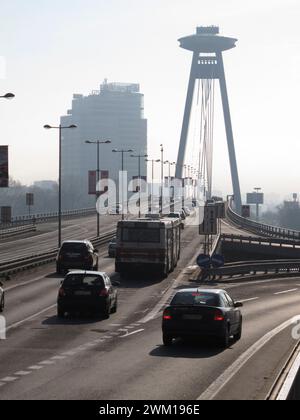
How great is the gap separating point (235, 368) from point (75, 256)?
30528 mm

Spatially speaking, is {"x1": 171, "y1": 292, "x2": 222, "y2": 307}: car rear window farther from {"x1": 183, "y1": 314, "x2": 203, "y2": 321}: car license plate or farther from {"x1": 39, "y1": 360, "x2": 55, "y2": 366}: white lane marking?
{"x1": 39, "y1": 360, "x2": 55, "y2": 366}: white lane marking

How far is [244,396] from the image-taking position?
1602cm

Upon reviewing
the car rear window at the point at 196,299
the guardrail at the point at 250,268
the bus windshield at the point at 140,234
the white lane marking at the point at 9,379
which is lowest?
the guardrail at the point at 250,268

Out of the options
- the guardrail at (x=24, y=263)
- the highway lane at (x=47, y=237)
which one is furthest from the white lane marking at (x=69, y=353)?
the highway lane at (x=47, y=237)

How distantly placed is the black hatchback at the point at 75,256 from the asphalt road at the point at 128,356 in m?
10.3

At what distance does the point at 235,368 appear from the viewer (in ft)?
65.4

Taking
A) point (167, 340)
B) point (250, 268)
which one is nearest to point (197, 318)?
point (167, 340)

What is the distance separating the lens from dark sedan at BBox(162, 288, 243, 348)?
23.0 meters

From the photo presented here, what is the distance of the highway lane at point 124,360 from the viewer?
1662 centimetres

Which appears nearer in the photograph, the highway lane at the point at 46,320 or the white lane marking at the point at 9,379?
the white lane marking at the point at 9,379

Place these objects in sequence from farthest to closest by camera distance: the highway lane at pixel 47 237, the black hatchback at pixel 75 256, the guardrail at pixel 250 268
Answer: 1. the highway lane at pixel 47 237
2. the guardrail at pixel 250 268
3. the black hatchback at pixel 75 256

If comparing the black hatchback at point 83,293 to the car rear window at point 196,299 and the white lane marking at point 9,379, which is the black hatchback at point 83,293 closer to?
the car rear window at point 196,299

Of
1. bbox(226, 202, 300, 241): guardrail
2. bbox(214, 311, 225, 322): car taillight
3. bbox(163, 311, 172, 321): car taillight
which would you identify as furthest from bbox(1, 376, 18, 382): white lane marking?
bbox(226, 202, 300, 241): guardrail

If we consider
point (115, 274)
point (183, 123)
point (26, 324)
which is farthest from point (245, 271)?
point (183, 123)
